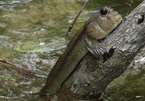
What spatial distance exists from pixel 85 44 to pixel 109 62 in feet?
1.19

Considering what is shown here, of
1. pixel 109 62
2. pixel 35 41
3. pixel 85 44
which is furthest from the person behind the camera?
pixel 35 41

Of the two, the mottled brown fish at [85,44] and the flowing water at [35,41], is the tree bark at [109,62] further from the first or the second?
the flowing water at [35,41]

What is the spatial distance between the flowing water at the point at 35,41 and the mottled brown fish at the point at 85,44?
0.35 meters

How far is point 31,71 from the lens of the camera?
16.0 ft

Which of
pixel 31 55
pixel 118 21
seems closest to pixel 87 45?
pixel 118 21

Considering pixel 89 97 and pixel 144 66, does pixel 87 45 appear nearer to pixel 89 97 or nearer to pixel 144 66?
pixel 89 97

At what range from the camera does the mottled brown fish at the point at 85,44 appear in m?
3.66

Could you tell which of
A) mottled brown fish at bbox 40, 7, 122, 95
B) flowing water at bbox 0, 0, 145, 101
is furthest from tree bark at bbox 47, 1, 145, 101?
flowing water at bbox 0, 0, 145, 101

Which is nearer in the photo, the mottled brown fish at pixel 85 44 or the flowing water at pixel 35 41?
the mottled brown fish at pixel 85 44

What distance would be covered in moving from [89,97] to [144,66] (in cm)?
123

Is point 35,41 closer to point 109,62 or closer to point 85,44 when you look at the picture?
point 85,44

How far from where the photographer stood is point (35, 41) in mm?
5930

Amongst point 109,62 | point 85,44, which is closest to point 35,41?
point 85,44

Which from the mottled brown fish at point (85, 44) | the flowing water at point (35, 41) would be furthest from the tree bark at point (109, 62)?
the flowing water at point (35, 41)
